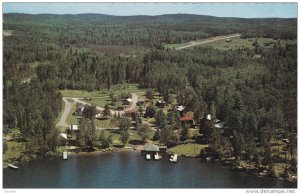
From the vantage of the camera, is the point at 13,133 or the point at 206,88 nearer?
the point at 13,133

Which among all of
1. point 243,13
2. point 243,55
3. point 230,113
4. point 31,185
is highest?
point 243,13

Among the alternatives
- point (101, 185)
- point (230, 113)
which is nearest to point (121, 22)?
point (230, 113)

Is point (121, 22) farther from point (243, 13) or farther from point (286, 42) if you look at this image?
point (286, 42)

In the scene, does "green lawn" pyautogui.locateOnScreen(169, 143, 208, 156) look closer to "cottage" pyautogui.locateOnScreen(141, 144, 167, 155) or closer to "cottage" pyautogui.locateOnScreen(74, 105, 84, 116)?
"cottage" pyautogui.locateOnScreen(141, 144, 167, 155)

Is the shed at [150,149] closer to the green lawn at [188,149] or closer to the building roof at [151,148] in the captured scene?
the building roof at [151,148]

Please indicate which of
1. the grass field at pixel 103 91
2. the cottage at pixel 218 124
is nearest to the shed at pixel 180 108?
the cottage at pixel 218 124

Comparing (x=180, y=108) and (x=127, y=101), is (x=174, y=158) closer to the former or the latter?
(x=180, y=108)
